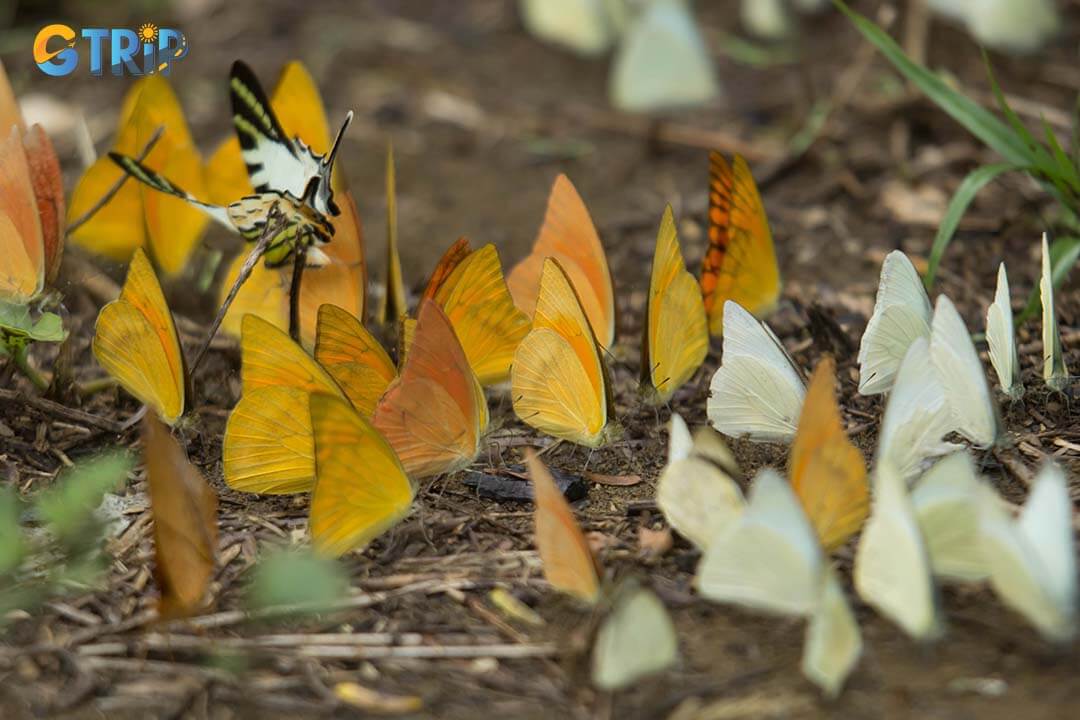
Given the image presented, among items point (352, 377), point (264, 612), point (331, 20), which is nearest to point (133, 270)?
point (352, 377)

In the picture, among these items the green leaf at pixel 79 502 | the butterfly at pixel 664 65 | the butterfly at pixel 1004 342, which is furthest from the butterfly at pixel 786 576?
the butterfly at pixel 664 65

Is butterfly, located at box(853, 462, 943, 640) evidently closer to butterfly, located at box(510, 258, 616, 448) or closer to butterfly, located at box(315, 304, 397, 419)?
butterfly, located at box(510, 258, 616, 448)

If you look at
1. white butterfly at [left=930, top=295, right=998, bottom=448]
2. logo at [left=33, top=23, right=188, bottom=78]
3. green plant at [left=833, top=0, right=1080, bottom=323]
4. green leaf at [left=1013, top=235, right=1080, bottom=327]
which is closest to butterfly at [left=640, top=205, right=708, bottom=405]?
white butterfly at [left=930, top=295, right=998, bottom=448]

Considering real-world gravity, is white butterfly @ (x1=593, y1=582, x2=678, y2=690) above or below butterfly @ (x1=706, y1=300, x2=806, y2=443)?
below

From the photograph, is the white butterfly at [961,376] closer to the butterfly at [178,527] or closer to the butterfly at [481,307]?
the butterfly at [481,307]

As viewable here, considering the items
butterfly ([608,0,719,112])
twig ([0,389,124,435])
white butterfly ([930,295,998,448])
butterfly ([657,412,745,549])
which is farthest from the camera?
butterfly ([608,0,719,112])

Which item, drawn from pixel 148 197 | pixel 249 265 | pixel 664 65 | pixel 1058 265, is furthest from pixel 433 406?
pixel 664 65
